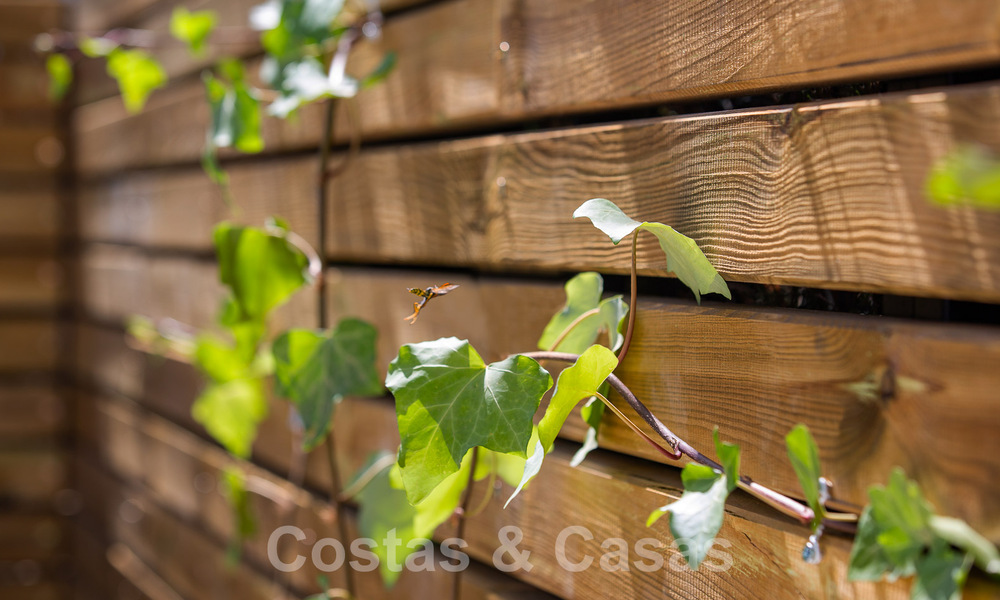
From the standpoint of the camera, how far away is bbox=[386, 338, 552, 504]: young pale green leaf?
0.63 m

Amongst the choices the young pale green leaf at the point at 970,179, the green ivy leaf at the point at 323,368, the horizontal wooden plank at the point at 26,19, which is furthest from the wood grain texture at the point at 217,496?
the horizontal wooden plank at the point at 26,19

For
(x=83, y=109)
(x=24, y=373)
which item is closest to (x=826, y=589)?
(x=83, y=109)

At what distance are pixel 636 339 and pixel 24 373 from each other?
2480mm

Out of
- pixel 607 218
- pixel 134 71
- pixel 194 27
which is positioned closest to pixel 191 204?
pixel 134 71

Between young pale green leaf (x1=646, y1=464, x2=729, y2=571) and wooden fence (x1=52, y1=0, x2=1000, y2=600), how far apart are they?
101mm

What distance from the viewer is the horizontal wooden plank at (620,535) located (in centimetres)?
63

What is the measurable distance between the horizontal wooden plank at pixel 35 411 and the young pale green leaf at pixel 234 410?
148cm

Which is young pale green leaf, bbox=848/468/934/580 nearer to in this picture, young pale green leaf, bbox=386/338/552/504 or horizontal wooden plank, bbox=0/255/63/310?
young pale green leaf, bbox=386/338/552/504

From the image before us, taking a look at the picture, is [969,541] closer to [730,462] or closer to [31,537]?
[730,462]

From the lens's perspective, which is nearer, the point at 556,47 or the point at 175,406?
the point at 556,47

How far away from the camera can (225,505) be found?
1.66 metres

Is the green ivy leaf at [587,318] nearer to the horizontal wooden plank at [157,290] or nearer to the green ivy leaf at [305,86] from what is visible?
the green ivy leaf at [305,86]

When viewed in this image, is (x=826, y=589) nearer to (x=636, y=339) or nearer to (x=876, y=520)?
(x=876, y=520)

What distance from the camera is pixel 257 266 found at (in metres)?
1.04
